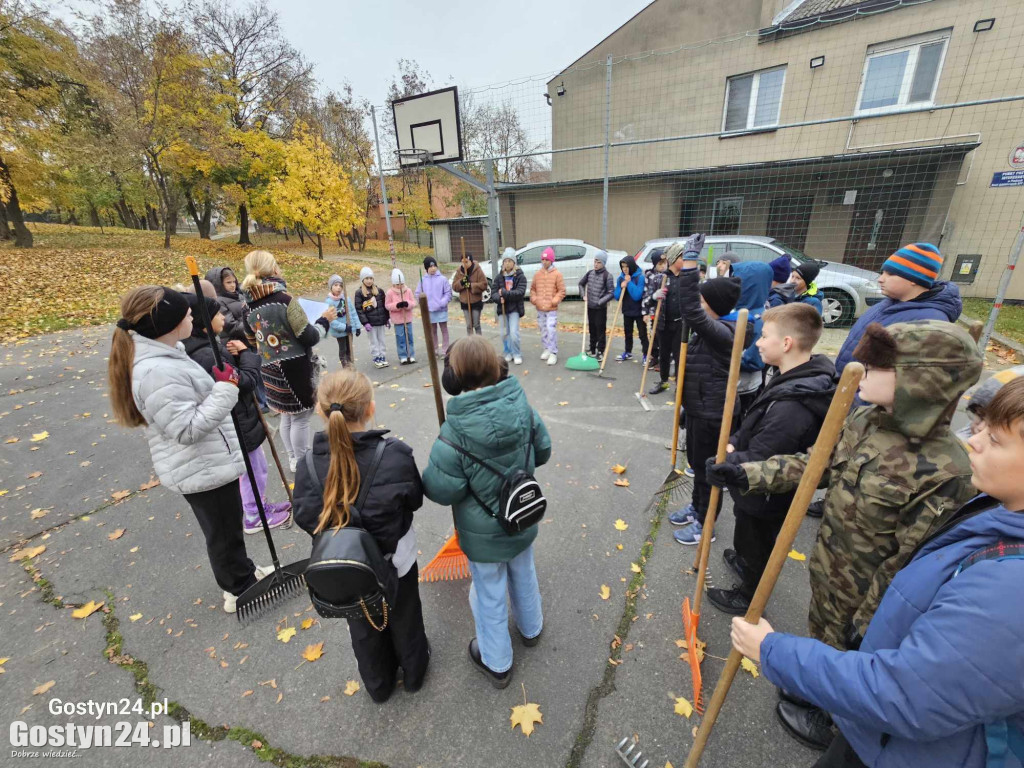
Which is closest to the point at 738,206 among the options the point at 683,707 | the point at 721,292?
the point at 721,292

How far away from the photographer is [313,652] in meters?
2.45

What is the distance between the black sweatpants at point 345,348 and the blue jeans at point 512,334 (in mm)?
2467

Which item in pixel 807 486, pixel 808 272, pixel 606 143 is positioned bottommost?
pixel 807 486

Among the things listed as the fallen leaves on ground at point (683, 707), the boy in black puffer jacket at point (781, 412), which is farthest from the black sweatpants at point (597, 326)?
the fallen leaves on ground at point (683, 707)

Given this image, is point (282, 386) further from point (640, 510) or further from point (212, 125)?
point (212, 125)

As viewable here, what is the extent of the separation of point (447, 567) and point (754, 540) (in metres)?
1.92

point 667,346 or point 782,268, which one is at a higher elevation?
point 782,268

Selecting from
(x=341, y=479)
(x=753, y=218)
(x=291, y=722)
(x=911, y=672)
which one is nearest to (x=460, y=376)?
(x=341, y=479)

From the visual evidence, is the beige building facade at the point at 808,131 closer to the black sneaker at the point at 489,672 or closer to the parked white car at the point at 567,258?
the parked white car at the point at 567,258

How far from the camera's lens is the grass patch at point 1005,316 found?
773 cm

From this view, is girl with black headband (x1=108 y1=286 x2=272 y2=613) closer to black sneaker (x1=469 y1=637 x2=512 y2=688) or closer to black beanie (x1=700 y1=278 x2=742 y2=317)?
black sneaker (x1=469 y1=637 x2=512 y2=688)

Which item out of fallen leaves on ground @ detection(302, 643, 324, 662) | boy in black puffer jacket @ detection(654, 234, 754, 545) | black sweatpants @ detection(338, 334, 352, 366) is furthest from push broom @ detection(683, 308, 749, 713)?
black sweatpants @ detection(338, 334, 352, 366)

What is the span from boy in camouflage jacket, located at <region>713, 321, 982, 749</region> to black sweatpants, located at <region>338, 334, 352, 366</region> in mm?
6056

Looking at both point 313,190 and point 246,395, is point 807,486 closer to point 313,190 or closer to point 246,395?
point 246,395
